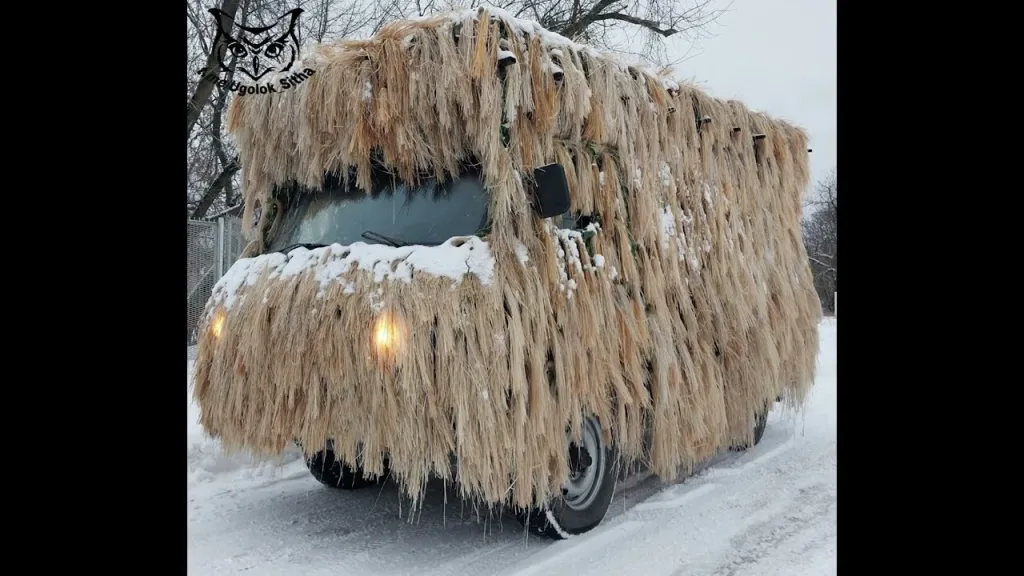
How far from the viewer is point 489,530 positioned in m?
4.12

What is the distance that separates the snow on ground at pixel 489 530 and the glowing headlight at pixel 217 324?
0.96 meters

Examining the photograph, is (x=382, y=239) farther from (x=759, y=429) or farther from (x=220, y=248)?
(x=220, y=248)

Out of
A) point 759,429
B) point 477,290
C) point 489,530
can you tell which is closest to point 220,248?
point 489,530

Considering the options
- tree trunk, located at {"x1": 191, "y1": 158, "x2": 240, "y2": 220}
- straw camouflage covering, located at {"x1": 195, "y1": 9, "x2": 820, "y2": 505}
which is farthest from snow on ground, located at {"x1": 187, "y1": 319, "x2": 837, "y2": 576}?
tree trunk, located at {"x1": 191, "y1": 158, "x2": 240, "y2": 220}

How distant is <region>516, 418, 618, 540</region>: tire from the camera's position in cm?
381

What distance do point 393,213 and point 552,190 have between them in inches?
37.0

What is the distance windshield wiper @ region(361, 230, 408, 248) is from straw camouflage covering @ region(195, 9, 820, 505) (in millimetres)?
109

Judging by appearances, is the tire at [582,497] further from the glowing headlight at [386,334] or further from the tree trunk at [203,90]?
the tree trunk at [203,90]

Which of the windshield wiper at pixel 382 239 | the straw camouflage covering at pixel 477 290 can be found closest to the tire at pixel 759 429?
the straw camouflage covering at pixel 477 290

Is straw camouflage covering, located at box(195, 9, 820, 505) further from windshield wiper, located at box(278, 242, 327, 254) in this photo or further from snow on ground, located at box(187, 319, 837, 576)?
snow on ground, located at box(187, 319, 837, 576)

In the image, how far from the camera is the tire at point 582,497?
381 cm
